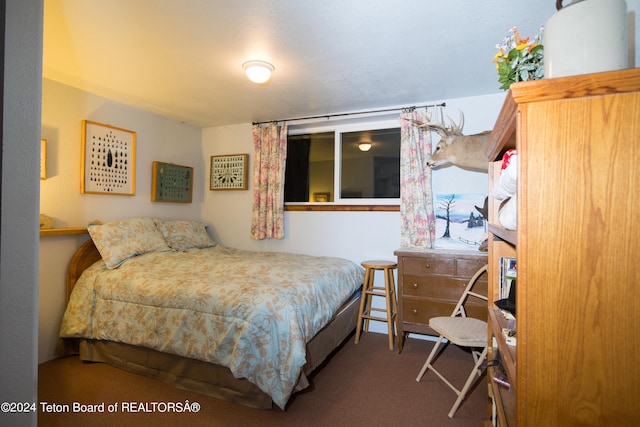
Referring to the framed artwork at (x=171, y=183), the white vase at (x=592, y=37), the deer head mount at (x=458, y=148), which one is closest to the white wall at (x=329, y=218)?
the deer head mount at (x=458, y=148)

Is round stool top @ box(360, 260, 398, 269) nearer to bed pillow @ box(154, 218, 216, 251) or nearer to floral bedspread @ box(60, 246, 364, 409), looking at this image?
floral bedspread @ box(60, 246, 364, 409)

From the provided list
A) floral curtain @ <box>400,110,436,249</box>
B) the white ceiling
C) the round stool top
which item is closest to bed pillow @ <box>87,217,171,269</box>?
the white ceiling

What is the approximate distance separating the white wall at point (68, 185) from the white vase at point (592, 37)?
130 inches

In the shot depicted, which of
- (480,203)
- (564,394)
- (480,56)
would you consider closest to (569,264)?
(564,394)

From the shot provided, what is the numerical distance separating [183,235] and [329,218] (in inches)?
64.2

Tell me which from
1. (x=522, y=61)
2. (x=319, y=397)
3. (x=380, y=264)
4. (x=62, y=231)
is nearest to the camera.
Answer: (x=522, y=61)

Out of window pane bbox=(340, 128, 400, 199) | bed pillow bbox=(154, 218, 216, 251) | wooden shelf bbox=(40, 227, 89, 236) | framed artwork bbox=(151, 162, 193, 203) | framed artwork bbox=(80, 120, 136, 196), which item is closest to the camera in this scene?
wooden shelf bbox=(40, 227, 89, 236)

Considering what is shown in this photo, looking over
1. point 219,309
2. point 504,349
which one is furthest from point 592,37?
point 219,309

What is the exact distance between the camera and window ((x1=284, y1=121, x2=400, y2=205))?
10.9ft

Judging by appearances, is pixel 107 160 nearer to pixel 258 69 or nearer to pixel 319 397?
pixel 258 69

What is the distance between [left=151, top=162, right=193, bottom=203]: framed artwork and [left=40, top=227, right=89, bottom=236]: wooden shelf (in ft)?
2.92

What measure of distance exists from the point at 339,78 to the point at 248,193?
1.95 metres

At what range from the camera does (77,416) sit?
68.6 inches

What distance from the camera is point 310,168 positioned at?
3.72m
